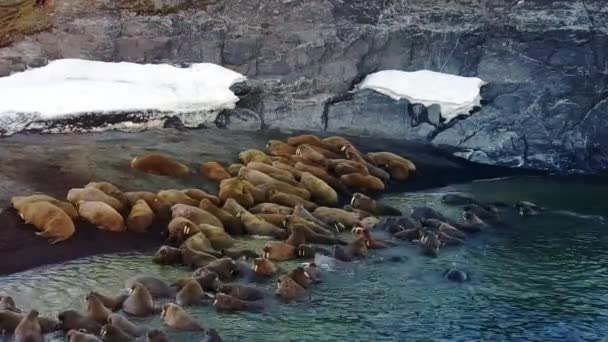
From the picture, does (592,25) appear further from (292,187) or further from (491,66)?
(292,187)

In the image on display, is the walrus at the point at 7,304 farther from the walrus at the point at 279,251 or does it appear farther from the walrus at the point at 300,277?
the walrus at the point at 279,251

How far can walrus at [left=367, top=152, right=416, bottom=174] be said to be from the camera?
1486cm

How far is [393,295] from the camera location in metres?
9.24

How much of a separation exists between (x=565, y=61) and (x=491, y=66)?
56.5 inches

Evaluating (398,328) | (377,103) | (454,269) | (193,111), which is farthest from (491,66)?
(398,328)

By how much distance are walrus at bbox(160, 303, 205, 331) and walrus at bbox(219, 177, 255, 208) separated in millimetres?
3781

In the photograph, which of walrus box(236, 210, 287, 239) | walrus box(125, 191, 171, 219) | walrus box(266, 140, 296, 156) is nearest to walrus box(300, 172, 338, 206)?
walrus box(266, 140, 296, 156)

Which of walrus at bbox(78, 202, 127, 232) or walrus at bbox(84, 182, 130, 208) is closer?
walrus at bbox(78, 202, 127, 232)

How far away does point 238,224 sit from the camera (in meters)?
11.2

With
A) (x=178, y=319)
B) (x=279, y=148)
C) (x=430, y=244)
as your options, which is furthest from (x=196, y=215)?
(x=279, y=148)

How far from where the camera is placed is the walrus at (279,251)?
10188 millimetres

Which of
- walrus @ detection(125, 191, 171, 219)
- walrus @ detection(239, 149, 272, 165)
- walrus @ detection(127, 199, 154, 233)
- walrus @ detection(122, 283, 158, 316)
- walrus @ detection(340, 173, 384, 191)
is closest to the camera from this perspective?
walrus @ detection(122, 283, 158, 316)

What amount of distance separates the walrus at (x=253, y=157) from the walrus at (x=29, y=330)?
6.71 m

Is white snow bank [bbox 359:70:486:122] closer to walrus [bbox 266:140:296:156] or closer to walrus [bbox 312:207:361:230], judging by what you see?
walrus [bbox 266:140:296:156]
